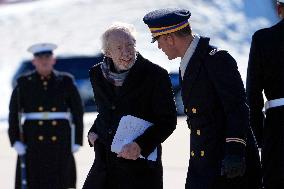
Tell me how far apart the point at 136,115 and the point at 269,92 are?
2.75 feet

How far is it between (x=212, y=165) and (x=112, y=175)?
0.92 metres

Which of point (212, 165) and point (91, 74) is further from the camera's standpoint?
point (91, 74)

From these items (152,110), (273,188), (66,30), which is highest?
(66,30)

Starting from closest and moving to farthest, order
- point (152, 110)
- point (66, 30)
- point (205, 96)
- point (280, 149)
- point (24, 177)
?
point (205, 96) → point (280, 149) → point (152, 110) → point (24, 177) → point (66, 30)

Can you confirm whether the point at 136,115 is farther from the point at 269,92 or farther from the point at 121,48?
the point at 269,92

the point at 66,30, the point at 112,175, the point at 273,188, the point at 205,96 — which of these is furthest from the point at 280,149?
the point at 66,30

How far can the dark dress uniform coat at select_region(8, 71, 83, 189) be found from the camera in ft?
28.3

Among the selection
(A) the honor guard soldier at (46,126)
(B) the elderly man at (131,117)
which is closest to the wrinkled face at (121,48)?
(B) the elderly man at (131,117)

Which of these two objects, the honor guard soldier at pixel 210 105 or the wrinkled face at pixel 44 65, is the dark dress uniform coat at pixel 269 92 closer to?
the honor guard soldier at pixel 210 105

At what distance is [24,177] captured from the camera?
339 inches

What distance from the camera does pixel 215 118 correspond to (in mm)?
5020

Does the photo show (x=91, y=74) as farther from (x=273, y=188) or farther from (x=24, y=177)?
(x=24, y=177)

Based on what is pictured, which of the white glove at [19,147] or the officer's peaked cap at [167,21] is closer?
the officer's peaked cap at [167,21]

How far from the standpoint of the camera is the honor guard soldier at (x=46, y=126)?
8609 millimetres
